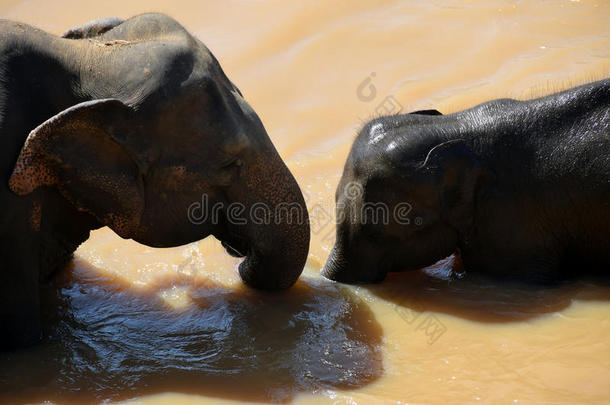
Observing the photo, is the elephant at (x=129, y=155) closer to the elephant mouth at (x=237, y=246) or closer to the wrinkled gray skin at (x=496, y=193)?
the elephant mouth at (x=237, y=246)

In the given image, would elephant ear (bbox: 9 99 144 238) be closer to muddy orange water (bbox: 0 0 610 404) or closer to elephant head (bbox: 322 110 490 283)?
muddy orange water (bbox: 0 0 610 404)

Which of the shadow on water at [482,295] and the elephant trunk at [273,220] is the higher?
the elephant trunk at [273,220]

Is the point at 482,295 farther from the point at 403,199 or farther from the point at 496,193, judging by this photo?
the point at 403,199

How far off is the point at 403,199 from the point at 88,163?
5.98 ft

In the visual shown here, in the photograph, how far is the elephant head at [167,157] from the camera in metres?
3.95

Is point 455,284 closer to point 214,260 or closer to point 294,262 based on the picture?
point 294,262

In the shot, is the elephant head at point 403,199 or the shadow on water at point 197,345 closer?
the shadow on water at point 197,345

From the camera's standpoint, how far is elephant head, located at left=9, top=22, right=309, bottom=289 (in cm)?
395

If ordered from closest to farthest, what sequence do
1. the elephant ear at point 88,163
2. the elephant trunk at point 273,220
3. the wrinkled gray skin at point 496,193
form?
the elephant ear at point 88,163
the elephant trunk at point 273,220
the wrinkled gray skin at point 496,193

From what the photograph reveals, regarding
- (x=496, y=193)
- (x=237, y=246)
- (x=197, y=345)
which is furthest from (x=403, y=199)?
(x=197, y=345)

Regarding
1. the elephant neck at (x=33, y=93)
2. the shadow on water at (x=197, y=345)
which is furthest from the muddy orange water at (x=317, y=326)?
the elephant neck at (x=33, y=93)

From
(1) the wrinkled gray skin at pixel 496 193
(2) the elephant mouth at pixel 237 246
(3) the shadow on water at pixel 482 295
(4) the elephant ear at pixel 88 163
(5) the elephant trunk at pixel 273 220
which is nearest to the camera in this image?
(4) the elephant ear at pixel 88 163

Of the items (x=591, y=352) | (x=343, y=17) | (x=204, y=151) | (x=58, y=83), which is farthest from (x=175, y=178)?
(x=343, y=17)

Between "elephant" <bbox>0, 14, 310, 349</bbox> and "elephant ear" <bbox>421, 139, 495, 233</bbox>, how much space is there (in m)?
0.99
